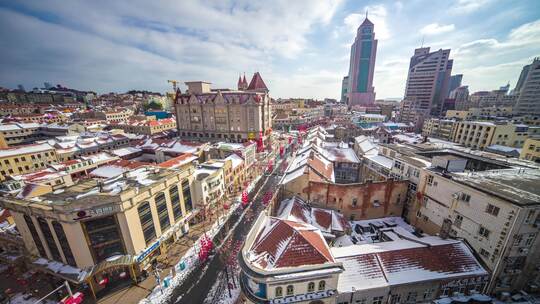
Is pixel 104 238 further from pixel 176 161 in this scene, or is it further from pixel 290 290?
pixel 176 161

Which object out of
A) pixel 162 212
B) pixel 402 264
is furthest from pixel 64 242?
pixel 402 264

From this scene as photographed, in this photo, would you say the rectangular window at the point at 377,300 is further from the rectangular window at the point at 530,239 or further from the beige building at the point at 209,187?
the beige building at the point at 209,187

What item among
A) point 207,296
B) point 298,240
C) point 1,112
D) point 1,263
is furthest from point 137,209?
point 1,112

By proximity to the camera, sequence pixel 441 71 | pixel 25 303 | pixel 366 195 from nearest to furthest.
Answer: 1. pixel 25 303
2. pixel 366 195
3. pixel 441 71

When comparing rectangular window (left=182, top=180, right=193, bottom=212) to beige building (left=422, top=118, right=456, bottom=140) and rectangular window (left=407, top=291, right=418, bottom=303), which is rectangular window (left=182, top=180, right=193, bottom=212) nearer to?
rectangular window (left=407, top=291, right=418, bottom=303)

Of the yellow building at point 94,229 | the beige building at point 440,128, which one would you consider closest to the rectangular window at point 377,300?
the yellow building at point 94,229

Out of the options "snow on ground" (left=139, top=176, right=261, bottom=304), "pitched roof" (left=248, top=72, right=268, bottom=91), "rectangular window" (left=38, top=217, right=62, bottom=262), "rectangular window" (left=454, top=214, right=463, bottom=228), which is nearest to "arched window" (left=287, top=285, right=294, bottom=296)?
"snow on ground" (left=139, top=176, right=261, bottom=304)

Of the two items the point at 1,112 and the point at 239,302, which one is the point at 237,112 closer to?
the point at 239,302
